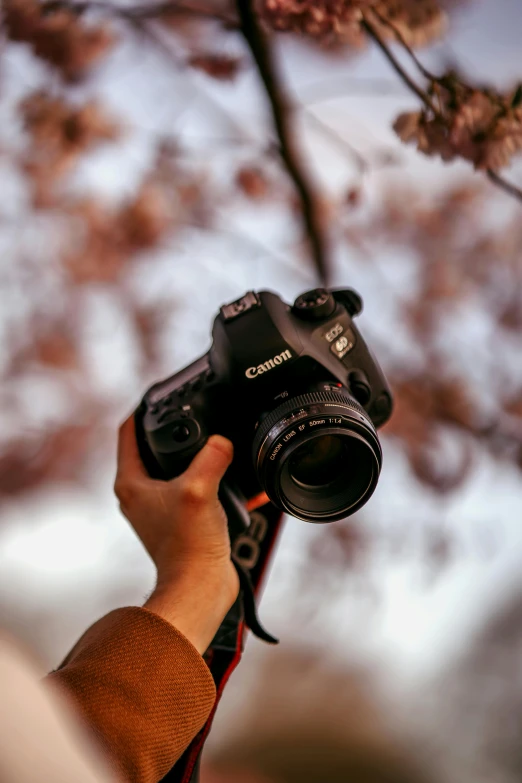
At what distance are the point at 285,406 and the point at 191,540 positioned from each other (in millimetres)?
174

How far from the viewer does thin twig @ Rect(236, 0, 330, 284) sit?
1.11 m

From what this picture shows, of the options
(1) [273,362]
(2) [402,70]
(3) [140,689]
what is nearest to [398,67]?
(2) [402,70]

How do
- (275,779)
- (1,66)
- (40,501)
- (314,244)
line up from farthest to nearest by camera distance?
(275,779) → (40,501) → (314,244) → (1,66)

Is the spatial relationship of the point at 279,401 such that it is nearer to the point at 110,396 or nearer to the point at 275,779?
the point at 110,396

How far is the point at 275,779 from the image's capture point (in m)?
2.15

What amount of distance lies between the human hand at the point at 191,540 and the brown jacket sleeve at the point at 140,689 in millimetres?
64

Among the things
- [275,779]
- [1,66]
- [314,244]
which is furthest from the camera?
[275,779]

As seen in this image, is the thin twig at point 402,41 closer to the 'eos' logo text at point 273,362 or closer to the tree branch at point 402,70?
the tree branch at point 402,70

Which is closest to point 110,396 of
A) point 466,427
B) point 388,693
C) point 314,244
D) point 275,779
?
point 314,244

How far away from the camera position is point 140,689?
45 cm

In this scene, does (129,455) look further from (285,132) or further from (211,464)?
(285,132)

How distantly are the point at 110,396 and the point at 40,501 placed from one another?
1.27ft

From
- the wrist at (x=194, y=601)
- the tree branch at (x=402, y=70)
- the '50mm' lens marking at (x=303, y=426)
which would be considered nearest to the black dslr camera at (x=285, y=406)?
the '50mm' lens marking at (x=303, y=426)

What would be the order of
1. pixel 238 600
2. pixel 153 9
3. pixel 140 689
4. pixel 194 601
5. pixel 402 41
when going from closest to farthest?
1. pixel 140 689
2. pixel 194 601
3. pixel 238 600
4. pixel 402 41
5. pixel 153 9
